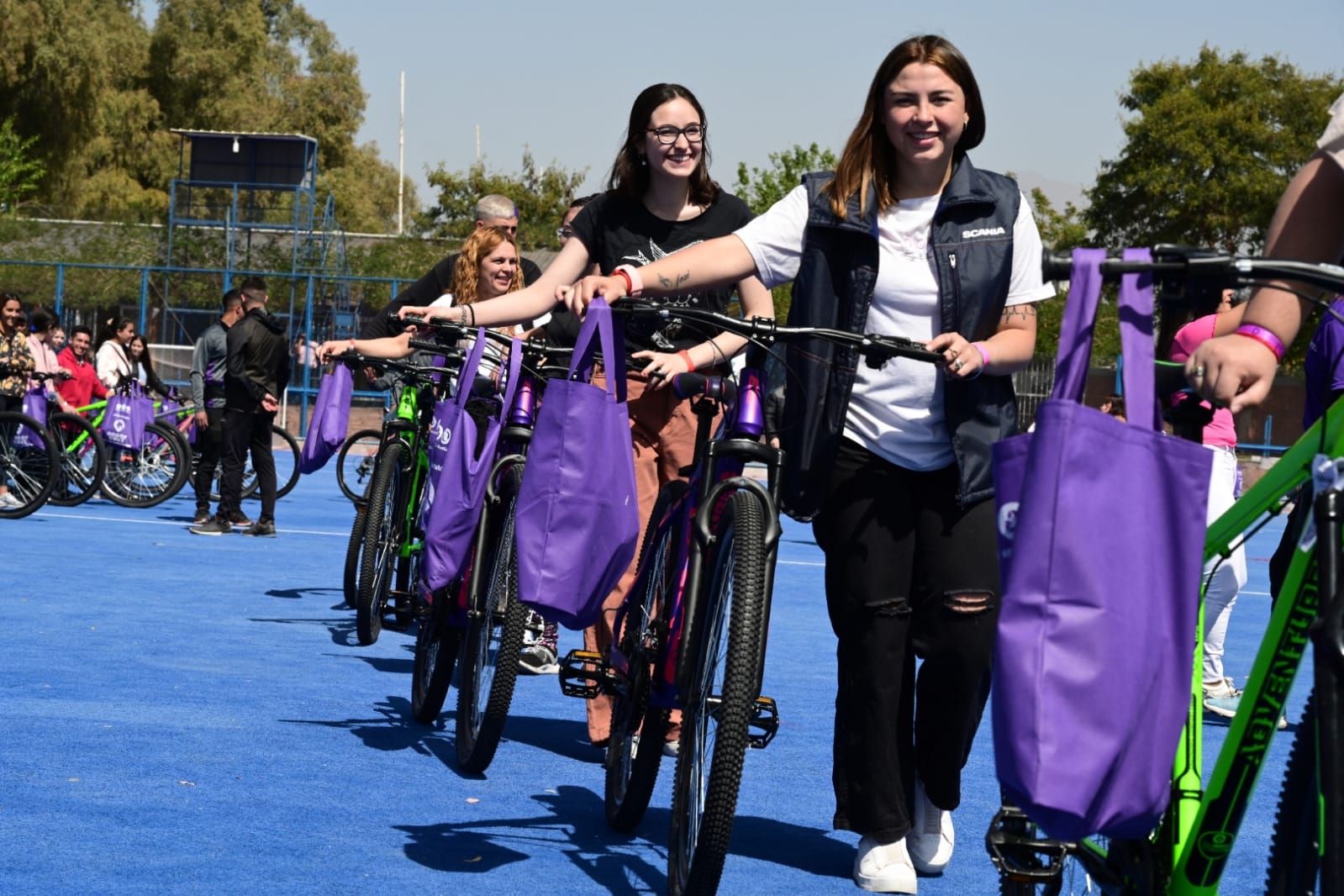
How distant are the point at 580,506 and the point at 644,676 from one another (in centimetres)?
63

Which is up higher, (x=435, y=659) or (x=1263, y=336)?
(x=1263, y=336)

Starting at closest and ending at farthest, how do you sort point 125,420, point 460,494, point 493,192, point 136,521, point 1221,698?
point 460,494 → point 1221,698 → point 136,521 → point 125,420 → point 493,192

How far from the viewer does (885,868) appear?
459 cm

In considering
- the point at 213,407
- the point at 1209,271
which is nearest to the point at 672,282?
the point at 1209,271

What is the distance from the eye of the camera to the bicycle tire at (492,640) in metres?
5.55

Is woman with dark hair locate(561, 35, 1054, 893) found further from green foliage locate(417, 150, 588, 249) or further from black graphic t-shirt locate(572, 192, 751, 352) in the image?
green foliage locate(417, 150, 588, 249)

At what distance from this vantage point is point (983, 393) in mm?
4566

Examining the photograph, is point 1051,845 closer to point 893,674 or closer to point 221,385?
point 893,674

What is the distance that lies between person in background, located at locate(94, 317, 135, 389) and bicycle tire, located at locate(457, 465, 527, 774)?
14649 millimetres

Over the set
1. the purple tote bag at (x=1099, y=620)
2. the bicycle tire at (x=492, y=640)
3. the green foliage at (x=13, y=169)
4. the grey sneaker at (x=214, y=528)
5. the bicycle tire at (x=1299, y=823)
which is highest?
the green foliage at (x=13, y=169)

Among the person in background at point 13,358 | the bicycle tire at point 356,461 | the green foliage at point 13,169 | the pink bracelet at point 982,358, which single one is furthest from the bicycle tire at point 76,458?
the green foliage at point 13,169

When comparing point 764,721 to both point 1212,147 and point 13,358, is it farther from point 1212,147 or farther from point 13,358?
point 1212,147

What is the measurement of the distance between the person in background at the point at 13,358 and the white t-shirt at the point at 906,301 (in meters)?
13.2

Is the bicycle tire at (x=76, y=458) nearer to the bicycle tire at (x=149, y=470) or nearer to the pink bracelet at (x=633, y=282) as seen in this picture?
the bicycle tire at (x=149, y=470)
